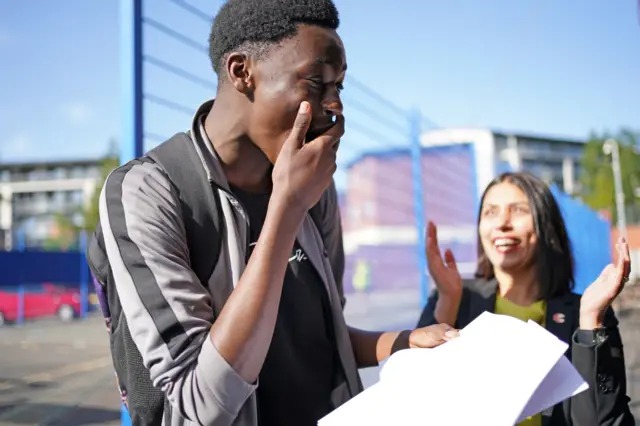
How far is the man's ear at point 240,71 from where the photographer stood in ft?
3.41

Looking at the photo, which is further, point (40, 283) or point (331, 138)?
point (40, 283)

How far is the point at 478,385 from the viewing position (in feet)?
2.97

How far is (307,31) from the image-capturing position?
1.02 metres

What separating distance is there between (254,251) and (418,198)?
150 inches

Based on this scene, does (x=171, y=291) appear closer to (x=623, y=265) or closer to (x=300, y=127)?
(x=300, y=127)

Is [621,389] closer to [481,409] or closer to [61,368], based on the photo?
[481,409]

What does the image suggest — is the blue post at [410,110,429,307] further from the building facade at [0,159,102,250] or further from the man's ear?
the building facade at [0,159,102,250]

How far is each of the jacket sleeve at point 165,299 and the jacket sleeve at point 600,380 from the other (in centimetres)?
92

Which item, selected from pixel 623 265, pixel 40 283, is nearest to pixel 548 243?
pixel 623 265

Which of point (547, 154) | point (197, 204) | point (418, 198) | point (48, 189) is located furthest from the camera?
point (547, 154)

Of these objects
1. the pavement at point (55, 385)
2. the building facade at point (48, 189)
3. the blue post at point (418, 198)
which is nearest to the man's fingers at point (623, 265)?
the pavement at point (55, 385)

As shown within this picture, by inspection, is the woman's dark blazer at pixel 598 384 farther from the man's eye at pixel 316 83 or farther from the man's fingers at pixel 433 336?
the man's eye at pixel 316 83

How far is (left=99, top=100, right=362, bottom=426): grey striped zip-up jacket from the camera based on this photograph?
0.82m

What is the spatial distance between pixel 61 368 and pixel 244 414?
2.29m
